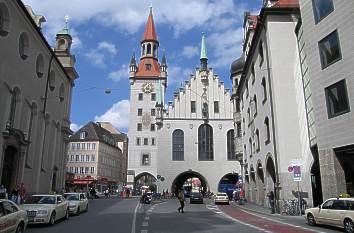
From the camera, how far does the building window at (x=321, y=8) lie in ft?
68.7

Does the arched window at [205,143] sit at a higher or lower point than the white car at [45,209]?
higher

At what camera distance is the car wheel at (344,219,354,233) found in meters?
14.0

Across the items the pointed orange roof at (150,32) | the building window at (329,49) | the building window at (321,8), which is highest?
the pointed orange roof at (150,32)

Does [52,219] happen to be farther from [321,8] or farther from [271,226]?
[321,8]

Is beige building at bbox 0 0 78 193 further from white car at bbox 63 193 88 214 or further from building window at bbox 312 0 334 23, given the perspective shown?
building window at bbox 312 0 334 23

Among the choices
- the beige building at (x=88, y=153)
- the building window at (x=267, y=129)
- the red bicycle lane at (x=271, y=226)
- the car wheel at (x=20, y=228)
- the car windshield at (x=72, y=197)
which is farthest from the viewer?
the beige building at (x=88, y=153)

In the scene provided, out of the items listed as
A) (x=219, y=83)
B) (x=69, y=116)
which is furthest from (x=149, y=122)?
(x=69, y=116)

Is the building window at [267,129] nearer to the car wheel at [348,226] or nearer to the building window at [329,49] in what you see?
the building window at [329,49]

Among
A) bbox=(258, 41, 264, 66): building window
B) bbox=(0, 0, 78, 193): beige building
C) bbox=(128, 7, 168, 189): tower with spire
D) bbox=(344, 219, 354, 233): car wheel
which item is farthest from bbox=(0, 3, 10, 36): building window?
bbox=(128, 7, 168, 189): tower with spire

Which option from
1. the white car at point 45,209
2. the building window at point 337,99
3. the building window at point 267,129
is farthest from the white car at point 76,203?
the building window at point 337,99

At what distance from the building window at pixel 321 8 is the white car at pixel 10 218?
1869 cm

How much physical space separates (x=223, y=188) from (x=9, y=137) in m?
38.8

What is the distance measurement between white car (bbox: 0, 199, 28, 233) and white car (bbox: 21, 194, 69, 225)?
10.3ft

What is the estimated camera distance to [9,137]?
A: 24.4 metres
